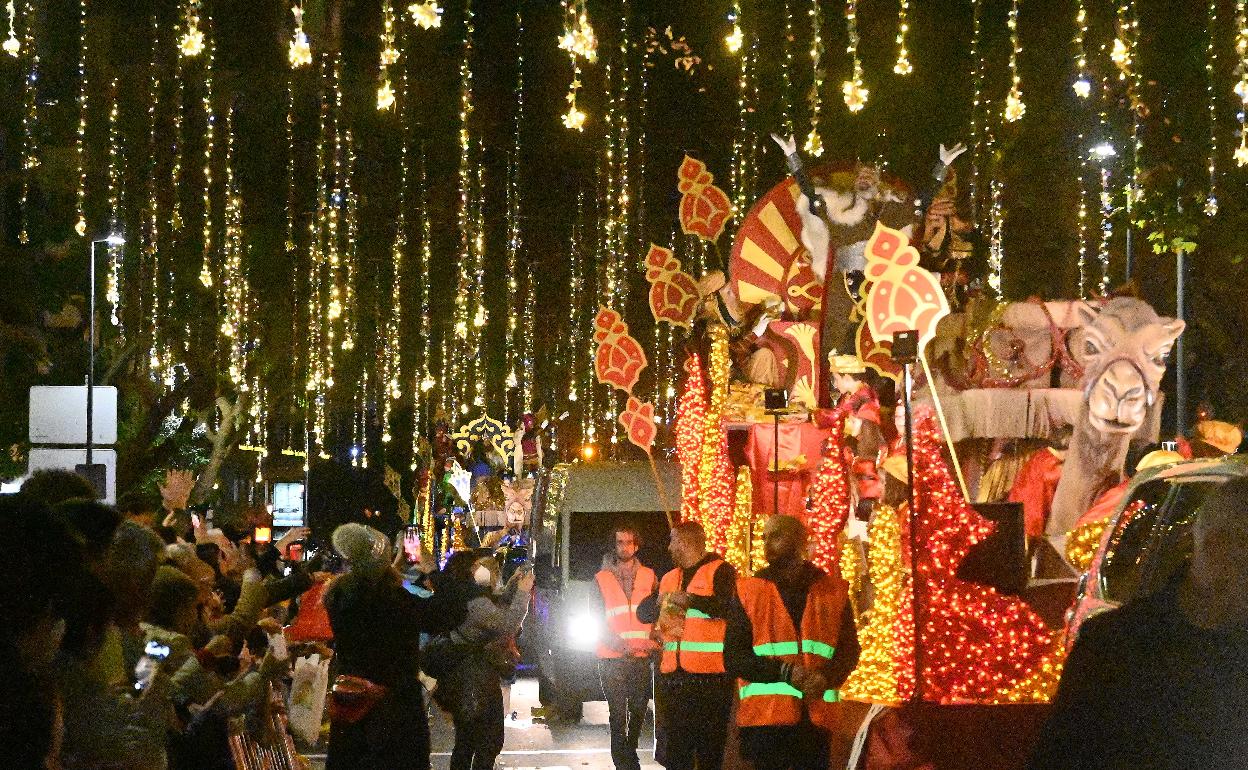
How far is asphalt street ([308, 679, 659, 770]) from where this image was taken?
13875 mm

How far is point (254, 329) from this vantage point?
35500mm

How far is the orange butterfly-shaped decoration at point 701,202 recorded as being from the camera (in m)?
18.4

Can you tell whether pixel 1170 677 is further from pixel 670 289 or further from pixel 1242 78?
pixel 670 289

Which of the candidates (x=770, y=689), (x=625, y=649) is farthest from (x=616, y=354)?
(x=770, y=689)

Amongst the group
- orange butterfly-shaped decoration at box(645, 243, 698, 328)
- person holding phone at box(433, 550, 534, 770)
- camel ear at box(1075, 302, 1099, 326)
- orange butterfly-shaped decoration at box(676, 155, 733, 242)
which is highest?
orange butterfly-shaped decoration at box(676, 155, 733, 242)

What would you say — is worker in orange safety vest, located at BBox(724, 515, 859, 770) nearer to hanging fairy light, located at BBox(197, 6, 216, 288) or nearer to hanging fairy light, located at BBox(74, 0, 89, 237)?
hanging fairy light, located at BBox(197, 6, 216, 288)

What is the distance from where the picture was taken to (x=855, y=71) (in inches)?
528

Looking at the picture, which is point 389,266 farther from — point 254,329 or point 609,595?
point 609,595

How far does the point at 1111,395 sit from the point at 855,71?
330 cm

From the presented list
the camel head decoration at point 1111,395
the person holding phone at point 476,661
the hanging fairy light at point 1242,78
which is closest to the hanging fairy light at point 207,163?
the person holding phone at point 476,661

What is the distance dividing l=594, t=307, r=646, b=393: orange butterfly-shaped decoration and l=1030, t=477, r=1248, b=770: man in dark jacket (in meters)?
16.9

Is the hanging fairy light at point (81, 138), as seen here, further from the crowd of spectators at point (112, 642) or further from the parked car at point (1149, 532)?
the parked car at point (1149, 532)

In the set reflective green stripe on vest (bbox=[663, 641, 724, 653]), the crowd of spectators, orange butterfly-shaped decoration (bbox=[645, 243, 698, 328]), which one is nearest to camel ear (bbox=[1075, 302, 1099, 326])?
reflective green stripe on vest (bbox=[663, 641, 724, 653])

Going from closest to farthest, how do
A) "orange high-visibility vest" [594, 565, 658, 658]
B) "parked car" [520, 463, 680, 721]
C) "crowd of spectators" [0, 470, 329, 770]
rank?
1. "crowd of spectators" [0, 470, 329, 770]
2. "orange high-visibility vest" [594, 565, 658, 658]
3. "parked car" [520, 463, 680, 721]
